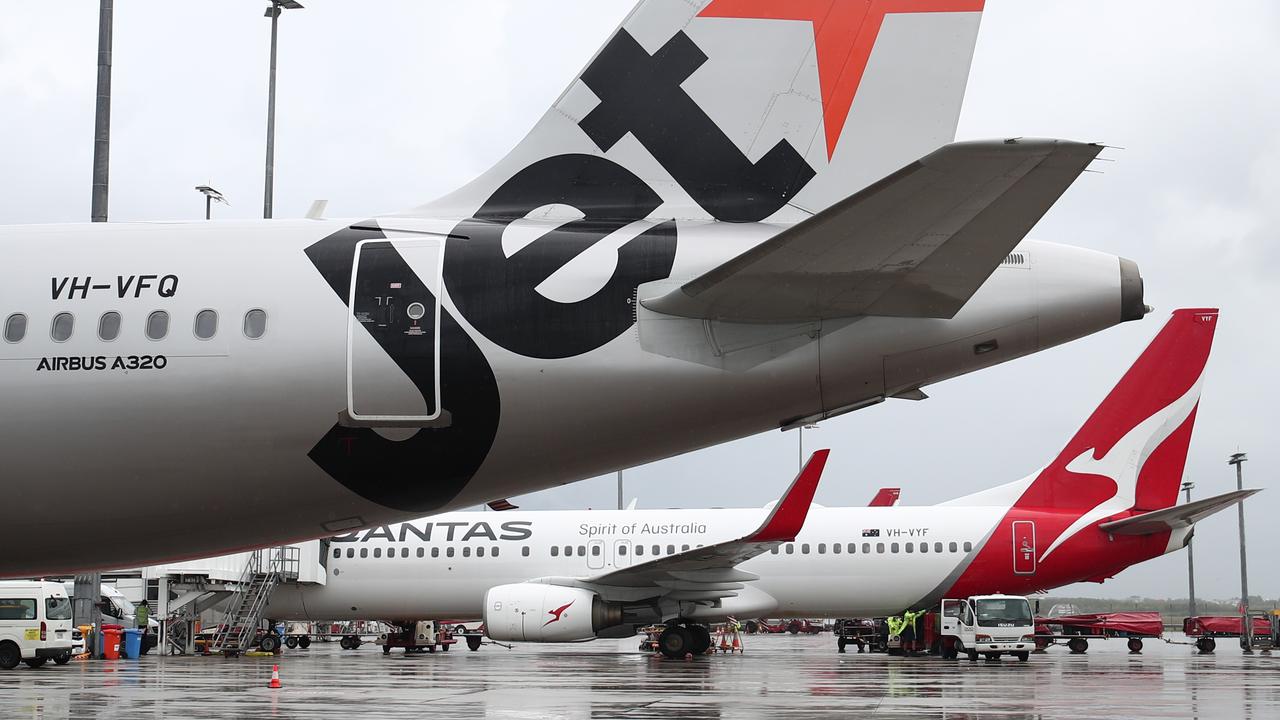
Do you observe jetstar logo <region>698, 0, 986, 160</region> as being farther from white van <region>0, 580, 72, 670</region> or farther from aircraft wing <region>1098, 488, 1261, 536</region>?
white van <region>0, 580, 72, 670</region>

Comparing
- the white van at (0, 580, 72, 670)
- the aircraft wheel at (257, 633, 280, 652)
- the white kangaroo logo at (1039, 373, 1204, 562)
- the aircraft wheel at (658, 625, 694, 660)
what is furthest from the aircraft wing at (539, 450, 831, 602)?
the white van at (0, 580, 72, 670)

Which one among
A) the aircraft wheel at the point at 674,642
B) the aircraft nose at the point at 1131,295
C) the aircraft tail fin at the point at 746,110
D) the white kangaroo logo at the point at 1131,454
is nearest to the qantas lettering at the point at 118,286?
the aircraft tail fin at the point at 746,110

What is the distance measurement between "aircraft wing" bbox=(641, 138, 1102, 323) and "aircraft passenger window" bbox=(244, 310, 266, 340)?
2053mm

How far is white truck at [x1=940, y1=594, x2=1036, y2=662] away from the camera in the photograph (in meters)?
24.7

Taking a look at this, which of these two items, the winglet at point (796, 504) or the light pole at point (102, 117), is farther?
the winglet at point (796, 504)

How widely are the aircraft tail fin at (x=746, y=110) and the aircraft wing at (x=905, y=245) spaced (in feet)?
3.28

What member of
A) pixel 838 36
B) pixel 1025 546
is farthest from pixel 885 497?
pixel 838 36

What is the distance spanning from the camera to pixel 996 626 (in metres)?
24.8

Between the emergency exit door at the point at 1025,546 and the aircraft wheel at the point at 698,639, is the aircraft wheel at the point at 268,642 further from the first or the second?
the emergency exit door at the point at 1025,546

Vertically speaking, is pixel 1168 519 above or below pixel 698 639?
above

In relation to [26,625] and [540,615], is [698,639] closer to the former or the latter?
[540,615]

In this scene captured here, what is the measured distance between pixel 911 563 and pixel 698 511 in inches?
187

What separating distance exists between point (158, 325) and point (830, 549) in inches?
801

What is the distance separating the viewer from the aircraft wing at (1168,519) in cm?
2256
